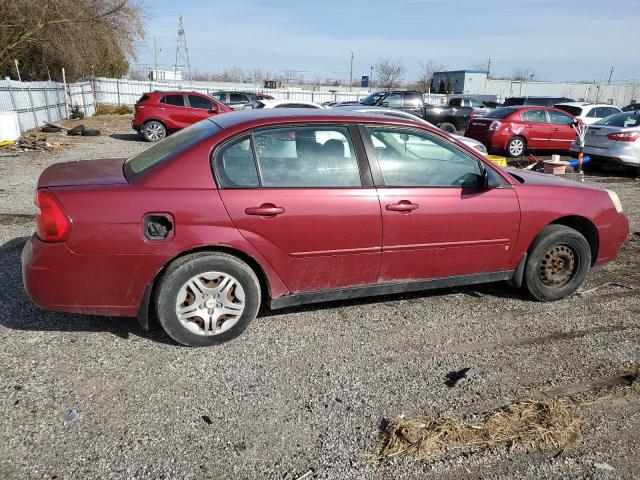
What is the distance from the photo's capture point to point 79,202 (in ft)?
10.7

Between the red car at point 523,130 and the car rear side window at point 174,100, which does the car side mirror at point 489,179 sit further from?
the car rear side window at point 174,100

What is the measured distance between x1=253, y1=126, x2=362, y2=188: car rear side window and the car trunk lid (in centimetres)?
100

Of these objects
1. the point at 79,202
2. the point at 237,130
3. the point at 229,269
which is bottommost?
the point at 229,269

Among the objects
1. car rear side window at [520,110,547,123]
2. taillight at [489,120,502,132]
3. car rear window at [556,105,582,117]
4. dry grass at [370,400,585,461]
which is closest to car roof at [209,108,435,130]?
dry grass at [370,400,585,461]

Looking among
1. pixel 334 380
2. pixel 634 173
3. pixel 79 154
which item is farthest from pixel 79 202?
pixel 634 173

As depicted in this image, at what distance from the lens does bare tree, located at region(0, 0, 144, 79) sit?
26.3 metres

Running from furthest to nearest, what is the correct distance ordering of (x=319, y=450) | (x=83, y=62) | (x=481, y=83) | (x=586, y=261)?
(x=481, y=83) < (x=83, y=62) < (x=586, y=261) < (x=319, y=450)

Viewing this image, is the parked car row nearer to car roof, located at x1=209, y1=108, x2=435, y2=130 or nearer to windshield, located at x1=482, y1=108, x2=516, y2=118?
windshield, located at x1=482, y1=108, x2=516, y2=118

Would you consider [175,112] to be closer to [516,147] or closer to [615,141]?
[516,147]

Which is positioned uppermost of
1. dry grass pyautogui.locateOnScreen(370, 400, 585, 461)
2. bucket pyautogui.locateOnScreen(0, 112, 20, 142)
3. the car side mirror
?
the car side mirror

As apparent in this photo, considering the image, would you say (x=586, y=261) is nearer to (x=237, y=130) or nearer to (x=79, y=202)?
(x=237, y=130)

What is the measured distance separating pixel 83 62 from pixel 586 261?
31.4 meters

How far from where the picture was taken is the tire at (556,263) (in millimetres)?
4391

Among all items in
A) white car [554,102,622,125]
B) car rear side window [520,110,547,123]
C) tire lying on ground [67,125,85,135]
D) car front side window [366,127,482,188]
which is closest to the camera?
car front side window [366,127,482,188]
